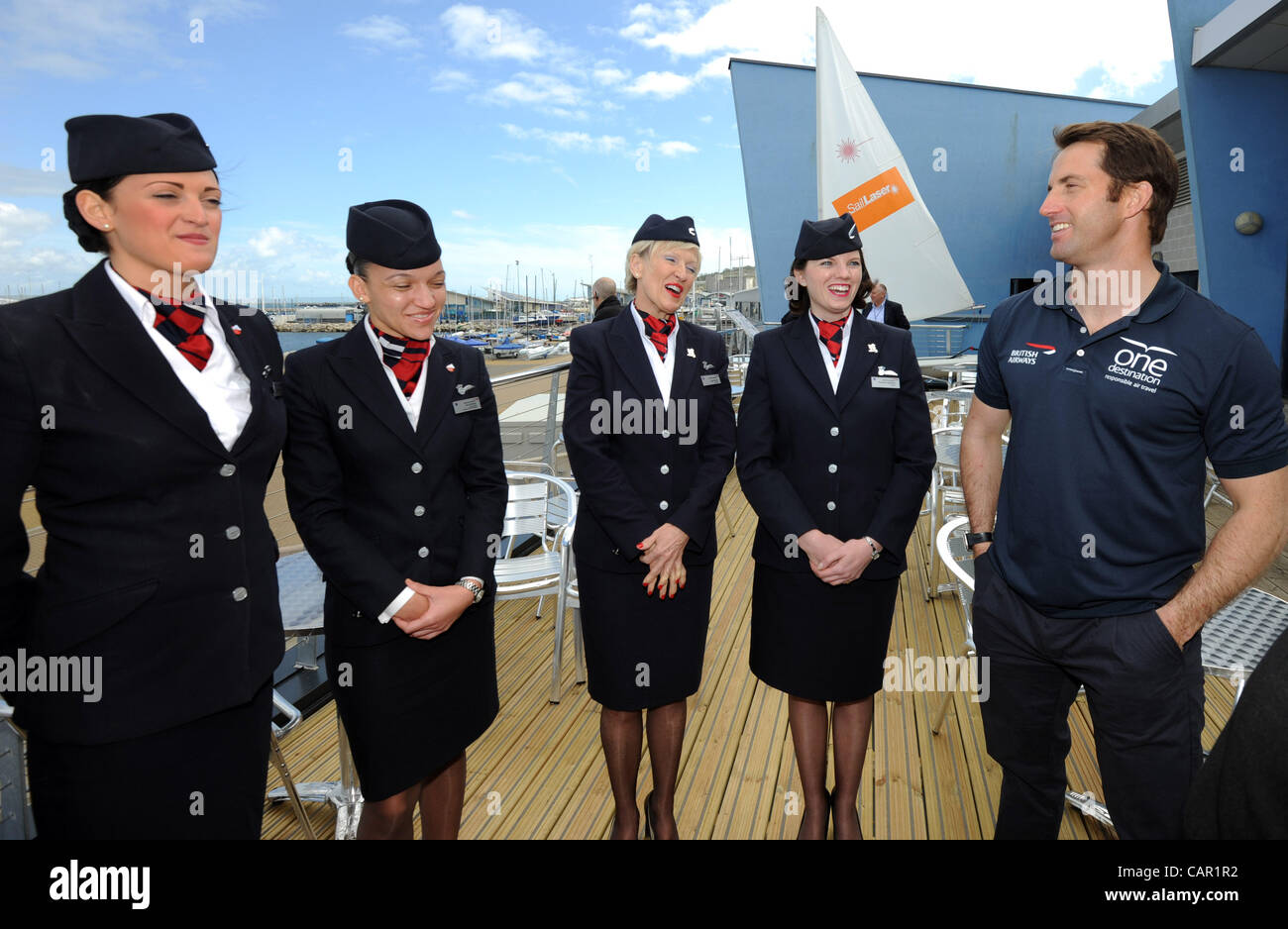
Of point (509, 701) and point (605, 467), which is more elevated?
point (605, 467)

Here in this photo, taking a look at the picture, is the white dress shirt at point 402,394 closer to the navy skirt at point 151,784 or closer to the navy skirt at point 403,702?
the navy skirt at point 403,702

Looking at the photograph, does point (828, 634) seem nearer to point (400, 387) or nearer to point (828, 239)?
point (828, 239)

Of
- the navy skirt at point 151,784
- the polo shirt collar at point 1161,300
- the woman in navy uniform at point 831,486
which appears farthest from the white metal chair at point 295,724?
the polo shirt collar at point 1161,300

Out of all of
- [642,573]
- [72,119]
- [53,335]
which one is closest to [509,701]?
[642,573]

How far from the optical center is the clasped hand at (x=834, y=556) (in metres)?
1.97

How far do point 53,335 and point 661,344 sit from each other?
1449mm

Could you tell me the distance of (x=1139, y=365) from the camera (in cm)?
145

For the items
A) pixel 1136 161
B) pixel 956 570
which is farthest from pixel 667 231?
pixel 956 570

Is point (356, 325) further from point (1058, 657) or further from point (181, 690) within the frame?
point (1058, 657)

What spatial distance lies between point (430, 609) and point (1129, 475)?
1603 millimetres

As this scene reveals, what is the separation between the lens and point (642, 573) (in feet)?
6.78

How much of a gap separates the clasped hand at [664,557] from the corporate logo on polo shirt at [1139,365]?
113cm

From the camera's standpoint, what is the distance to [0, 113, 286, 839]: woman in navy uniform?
3.68ft
